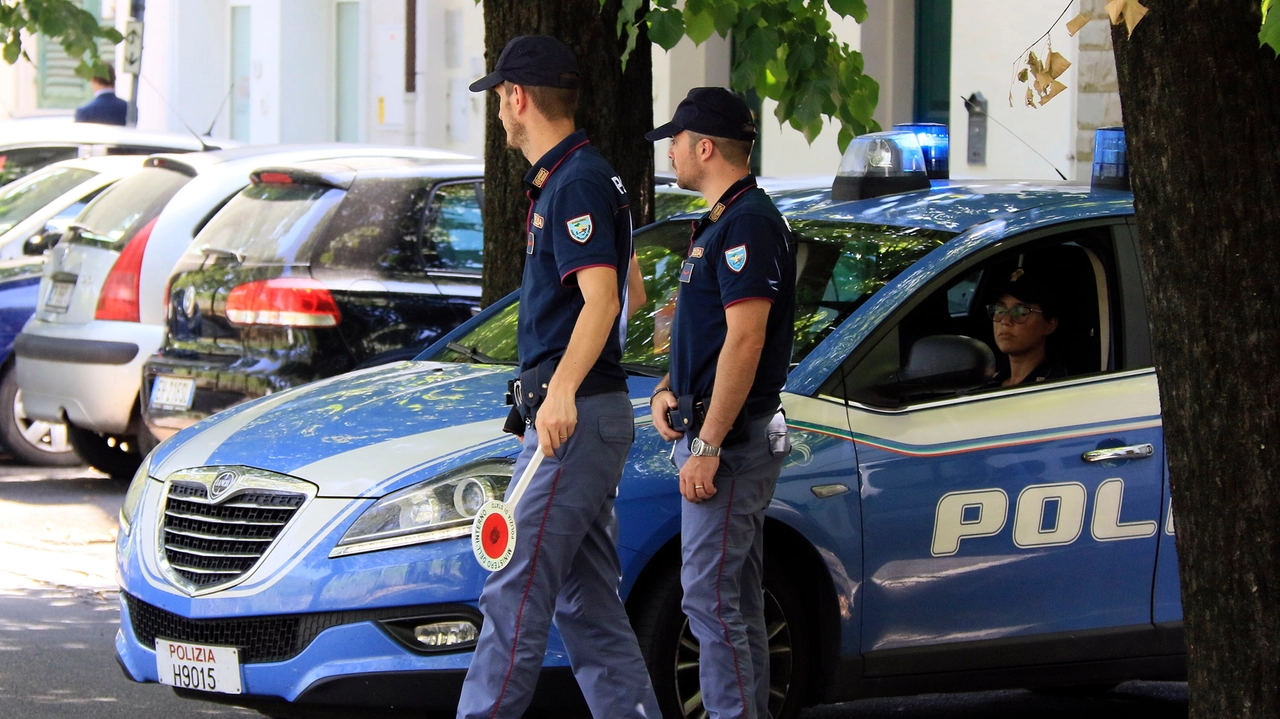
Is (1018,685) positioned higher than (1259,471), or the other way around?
(1259,471)

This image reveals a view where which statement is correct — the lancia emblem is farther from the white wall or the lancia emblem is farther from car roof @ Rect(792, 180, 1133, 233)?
the white wall

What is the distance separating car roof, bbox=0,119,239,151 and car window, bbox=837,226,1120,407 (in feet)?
22.7

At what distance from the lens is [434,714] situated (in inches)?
173

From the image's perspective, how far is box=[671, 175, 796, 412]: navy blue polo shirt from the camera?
14.0 ft

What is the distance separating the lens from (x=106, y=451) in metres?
9.51

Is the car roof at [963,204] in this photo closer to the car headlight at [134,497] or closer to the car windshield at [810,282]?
the car windshield at [810,282]

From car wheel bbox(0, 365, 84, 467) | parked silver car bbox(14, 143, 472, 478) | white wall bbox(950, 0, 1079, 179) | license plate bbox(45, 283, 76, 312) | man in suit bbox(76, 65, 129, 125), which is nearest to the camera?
parked silver car bbox(14, 143, 472, 478)

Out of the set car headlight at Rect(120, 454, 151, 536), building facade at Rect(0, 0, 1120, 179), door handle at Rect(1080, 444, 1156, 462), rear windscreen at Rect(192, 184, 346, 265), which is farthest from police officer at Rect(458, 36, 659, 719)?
rear windscreen at Rect(192, 184, 346, 265)

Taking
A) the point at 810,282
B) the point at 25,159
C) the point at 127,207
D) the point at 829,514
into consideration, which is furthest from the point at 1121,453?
the point at 25,159

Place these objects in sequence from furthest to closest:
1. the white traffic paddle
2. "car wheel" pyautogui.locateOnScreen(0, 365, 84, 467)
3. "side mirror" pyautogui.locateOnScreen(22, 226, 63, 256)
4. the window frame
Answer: "side mirror" pyautogui.locateOnScreen(22, 226, 63, 256) → "car wheel" pyautogui.locateOnScreen(0, 365, 84, 467) → the window frame → the white traffic paddle

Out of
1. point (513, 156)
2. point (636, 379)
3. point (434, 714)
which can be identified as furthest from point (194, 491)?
point (513, 156)

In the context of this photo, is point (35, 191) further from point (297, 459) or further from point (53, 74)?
point (53, 74)

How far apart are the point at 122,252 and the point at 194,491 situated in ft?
14.1

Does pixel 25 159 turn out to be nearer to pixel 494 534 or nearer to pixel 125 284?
pixel 125 284
